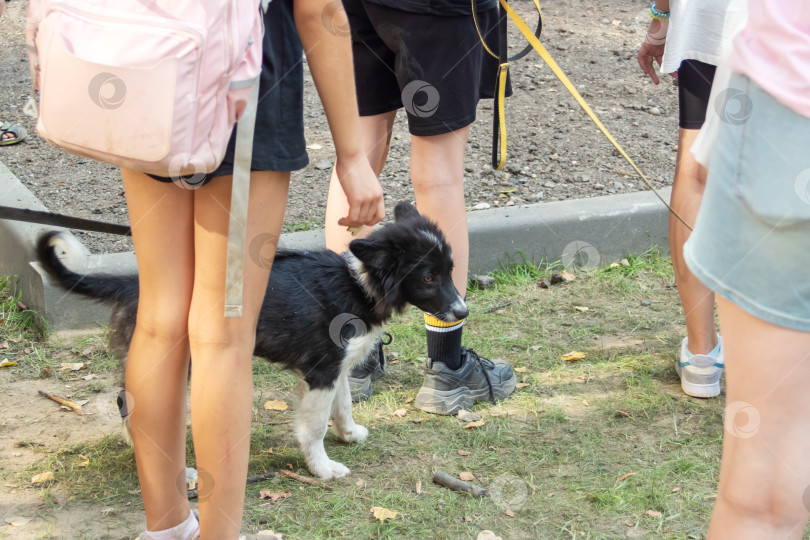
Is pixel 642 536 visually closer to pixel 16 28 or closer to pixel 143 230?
pixel 143 230

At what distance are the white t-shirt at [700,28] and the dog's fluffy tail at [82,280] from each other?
7.27 ft

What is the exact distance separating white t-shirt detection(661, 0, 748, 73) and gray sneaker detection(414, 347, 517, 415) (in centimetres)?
141

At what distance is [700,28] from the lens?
308 centimetres

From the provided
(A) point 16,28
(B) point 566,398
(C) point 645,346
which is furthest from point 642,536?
(A) point 16,28

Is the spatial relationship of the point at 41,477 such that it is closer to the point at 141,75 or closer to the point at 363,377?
the point at 363,377

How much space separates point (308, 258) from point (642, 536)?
1543mm

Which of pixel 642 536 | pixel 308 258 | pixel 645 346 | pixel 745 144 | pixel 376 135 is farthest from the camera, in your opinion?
pixel 645 346

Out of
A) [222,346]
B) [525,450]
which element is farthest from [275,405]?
[222,346]

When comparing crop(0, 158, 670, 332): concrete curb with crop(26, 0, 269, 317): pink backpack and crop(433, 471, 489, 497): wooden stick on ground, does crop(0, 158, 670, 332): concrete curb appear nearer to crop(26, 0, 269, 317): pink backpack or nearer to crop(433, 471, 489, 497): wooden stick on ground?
crop(433, 471, 489, 497): wooden stick on ground

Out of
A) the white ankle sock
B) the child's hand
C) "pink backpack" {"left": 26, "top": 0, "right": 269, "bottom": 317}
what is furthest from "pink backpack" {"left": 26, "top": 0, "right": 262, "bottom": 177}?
the white ankle sock

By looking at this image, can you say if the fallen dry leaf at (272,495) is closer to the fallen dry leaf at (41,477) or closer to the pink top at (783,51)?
the fallen dry leaf at (41,477)

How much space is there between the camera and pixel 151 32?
1.55m

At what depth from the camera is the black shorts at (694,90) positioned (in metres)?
3.12

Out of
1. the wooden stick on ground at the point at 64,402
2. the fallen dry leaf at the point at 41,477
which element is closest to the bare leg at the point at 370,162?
the wooden stick on ground at the point at 64,402
